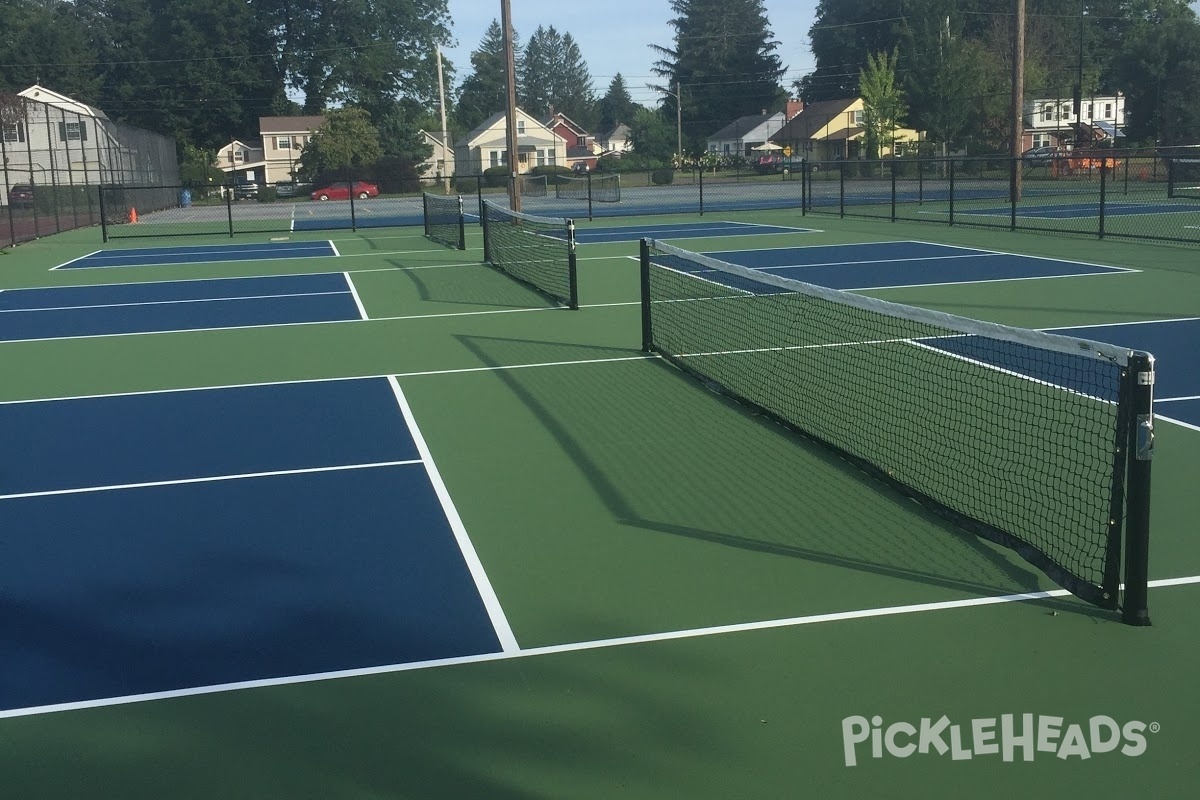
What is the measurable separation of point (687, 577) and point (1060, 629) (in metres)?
1.90

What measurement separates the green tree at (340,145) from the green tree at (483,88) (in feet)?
246

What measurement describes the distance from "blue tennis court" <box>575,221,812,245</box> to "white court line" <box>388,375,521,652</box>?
64.9ft

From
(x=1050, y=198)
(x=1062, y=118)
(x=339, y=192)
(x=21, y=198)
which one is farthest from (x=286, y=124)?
(x=1050, y=198)

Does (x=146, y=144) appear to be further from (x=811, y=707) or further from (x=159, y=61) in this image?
(x=811, y=707)

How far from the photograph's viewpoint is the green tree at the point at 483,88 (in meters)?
155

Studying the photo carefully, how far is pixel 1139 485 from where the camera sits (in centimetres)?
577

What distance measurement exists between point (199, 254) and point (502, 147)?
84057 millimetres

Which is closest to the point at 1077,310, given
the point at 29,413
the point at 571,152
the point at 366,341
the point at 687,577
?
the point at 366,341

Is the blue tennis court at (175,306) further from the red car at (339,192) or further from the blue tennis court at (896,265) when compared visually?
the red car at (339,192)

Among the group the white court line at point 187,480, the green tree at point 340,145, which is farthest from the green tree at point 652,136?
the white court line at point 187,480

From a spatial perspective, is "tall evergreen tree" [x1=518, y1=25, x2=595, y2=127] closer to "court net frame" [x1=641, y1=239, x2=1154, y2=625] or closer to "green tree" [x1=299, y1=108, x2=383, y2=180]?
"green tree" [x1=299, y1=108, x2=383, y2=180]

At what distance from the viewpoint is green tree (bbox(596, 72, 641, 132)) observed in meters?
191

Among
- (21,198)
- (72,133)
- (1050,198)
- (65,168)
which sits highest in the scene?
(72,133)

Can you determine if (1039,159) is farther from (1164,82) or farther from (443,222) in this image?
(1164,82)
